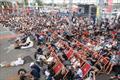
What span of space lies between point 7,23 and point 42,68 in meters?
35.0

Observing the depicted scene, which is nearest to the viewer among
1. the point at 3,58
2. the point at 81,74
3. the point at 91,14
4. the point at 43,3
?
the point at 81,74

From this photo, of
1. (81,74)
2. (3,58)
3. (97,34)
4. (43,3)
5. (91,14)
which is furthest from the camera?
(43,3)

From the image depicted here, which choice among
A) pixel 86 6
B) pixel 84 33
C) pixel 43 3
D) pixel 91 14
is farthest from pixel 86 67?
pixel 43 3

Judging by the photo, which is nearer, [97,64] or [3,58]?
[97,64]

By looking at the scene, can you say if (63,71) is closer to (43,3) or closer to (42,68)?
(42,68)

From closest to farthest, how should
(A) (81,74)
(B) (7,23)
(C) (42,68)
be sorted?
(A) (81,74) → (C) (42,68) → (B) (7,23)

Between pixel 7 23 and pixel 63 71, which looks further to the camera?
pixel 7 23

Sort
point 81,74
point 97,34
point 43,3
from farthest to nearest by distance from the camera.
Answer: point 43,3
point 97,34
point 81,74

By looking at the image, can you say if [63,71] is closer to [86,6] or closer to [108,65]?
[108,65]

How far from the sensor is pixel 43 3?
85.8 metres

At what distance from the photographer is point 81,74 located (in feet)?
54.3

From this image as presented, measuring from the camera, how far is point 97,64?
18.8 meters

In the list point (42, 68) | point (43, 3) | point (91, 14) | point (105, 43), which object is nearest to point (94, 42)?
point (105, 43)

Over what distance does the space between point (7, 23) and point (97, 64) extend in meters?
35.5
